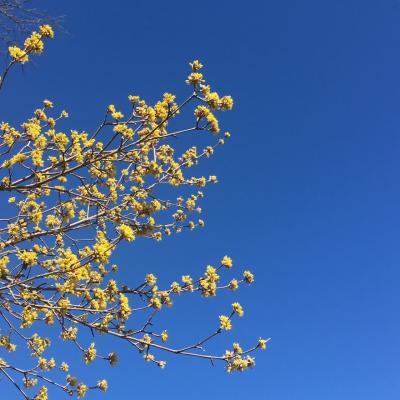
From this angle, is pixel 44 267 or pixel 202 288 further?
pixel 44 267

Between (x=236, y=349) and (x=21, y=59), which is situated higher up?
(x=21, y=59)

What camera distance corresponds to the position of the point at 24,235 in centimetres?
580

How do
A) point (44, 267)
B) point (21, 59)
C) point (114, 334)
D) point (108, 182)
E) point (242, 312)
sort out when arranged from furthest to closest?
1. point (108, 182)
2. point (44, 267)
3. point (242, 312)
4. point (114, 334)
5. point (21, 59)

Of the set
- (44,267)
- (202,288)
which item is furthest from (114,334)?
(44,267)

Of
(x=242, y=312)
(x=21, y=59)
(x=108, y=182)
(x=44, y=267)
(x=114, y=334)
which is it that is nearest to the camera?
(x=21, y=59)

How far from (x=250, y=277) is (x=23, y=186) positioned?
116 inches

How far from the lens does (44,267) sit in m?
6.73

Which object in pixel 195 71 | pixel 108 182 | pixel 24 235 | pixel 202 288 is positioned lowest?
pixel 202 288

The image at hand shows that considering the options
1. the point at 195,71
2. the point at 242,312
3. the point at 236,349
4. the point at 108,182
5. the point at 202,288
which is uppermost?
the point at 108,182

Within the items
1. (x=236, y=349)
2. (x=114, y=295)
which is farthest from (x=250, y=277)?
(x=114, y=295)

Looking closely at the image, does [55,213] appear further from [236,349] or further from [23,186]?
[236,349]

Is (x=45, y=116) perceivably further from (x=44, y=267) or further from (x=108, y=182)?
(x=44, y=267)

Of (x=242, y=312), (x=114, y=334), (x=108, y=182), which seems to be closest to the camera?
(x=114, y=334)

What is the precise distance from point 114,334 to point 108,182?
9.05 feet
